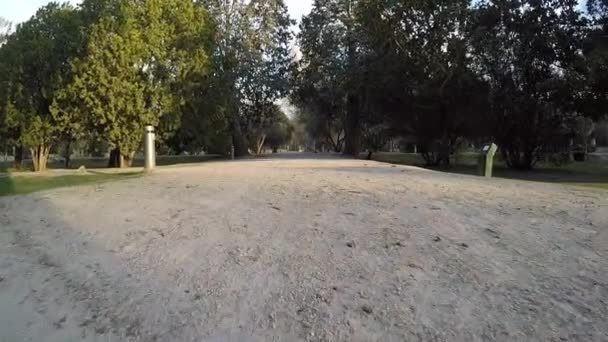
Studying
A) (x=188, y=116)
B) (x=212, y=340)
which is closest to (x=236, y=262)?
(x=212, y=340)

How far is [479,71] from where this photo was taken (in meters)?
29.4

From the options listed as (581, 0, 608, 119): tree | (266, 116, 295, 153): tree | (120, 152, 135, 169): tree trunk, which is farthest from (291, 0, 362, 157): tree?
(266, 116, 295, 153): tree

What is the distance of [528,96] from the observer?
28344 millimetres

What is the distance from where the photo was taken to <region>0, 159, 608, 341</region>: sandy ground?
3855 millimetres

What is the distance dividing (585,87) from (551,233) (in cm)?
2117

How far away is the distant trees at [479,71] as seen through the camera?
26.5 metres

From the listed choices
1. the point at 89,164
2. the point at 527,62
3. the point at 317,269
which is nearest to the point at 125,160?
the point at 89,164

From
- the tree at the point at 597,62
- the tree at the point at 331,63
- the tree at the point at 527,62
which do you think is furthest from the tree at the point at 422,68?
the tree at the point at 597,62

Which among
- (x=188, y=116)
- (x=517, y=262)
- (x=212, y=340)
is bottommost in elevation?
(x=212, y=340)

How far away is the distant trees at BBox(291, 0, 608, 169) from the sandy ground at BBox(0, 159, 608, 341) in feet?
63.7

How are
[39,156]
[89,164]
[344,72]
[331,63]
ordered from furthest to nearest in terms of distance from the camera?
[331,63]
[89,164]
[344,72]
[39,156]

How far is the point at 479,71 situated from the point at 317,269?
27.1 meters

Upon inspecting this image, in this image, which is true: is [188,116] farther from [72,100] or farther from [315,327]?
[315,327]

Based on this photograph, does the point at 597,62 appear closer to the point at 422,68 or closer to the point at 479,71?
the point at 479,71
